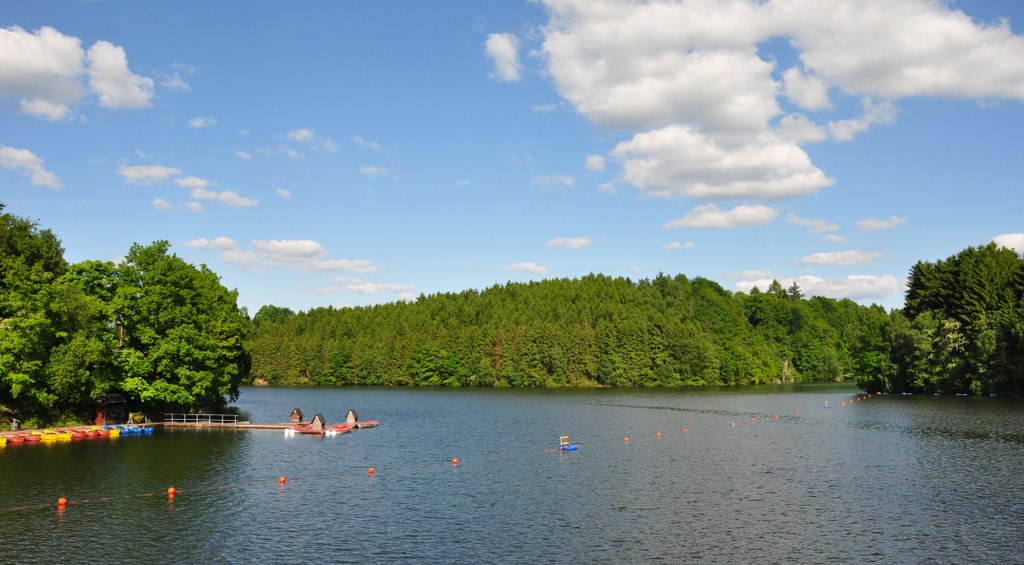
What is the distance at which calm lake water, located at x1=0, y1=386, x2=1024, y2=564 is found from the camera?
3350cm

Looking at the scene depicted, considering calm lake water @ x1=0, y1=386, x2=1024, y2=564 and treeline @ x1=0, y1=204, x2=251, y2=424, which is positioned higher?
treeline @ x1=0, y1=204, x2=251, y2=424

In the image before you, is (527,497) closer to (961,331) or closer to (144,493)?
(144,493)

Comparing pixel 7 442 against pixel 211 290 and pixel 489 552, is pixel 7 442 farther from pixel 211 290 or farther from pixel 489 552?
pixel 489 552

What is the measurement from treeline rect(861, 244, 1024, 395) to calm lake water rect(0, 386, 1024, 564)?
146ft

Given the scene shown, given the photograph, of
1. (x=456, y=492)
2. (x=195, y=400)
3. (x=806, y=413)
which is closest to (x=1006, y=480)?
(x=456, y=492)

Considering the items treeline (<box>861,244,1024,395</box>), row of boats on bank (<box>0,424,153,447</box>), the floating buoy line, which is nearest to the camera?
the floating buoy line

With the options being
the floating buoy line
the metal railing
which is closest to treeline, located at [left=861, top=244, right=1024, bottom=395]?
the floating buoy line

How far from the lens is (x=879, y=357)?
476 feet

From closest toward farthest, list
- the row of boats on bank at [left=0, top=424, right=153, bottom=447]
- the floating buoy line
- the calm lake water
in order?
the calm lake water, the floating buoy line, the row of boats on bank at [left=0, top=424, right=153, bottom=447]

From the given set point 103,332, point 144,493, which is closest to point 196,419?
point 103,332

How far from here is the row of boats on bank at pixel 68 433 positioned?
6155 centimetres

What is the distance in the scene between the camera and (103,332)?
75000 millimetres

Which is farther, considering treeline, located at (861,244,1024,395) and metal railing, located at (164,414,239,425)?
treeline, located at (861,244,1024,395)

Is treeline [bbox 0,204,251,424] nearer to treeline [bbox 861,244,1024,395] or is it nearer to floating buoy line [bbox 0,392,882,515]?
floating buoy line [bbox 0,392,882,515]
